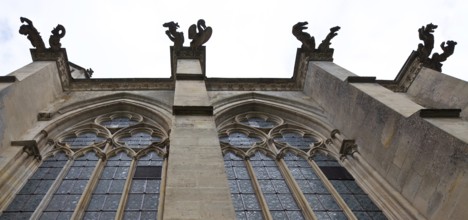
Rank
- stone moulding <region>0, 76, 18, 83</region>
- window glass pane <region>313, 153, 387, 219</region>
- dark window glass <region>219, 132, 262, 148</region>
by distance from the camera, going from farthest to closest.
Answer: dark window glass <region>219, 132, 262, 148</region>, stone moulding <region>0, 76, 18, 83</region>, window glass pane <region>313, 153, 387, 219</region>

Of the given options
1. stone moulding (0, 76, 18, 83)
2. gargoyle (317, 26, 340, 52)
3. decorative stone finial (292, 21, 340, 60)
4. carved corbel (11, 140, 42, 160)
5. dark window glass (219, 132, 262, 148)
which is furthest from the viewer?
gargoyle (317, 26, 340, 52)

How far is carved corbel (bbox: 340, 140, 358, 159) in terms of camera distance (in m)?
7.41

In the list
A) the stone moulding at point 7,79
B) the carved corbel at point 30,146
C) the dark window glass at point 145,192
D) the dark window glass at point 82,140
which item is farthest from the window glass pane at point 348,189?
the stone moulding at point 7,79

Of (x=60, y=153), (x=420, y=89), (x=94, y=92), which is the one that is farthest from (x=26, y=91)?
(x=420, y=89)

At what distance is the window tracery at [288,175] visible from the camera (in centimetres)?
599

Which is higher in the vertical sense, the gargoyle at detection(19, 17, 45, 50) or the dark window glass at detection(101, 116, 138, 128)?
the gargoyle at detection(19, 17, 45, 50)

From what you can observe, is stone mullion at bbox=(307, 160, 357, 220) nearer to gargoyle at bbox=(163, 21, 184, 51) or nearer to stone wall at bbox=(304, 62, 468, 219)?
stone wall at bbox=(304, 62, 468, 219)

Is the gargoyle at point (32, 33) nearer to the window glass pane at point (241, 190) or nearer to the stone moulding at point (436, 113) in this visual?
the window glass pane at point (241, 190)

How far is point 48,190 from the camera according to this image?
6324 mm

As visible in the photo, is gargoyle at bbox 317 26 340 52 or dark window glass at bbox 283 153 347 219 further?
gargoyle at bbox 317 26 340 52

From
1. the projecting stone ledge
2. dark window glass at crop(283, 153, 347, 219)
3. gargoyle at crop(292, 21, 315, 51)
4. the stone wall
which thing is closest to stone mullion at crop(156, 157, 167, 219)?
the projecting stone ledge

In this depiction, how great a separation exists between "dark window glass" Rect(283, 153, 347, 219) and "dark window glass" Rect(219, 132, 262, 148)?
88 cm

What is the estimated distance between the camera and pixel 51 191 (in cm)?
629

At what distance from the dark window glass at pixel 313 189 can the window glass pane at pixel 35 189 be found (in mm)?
4104
